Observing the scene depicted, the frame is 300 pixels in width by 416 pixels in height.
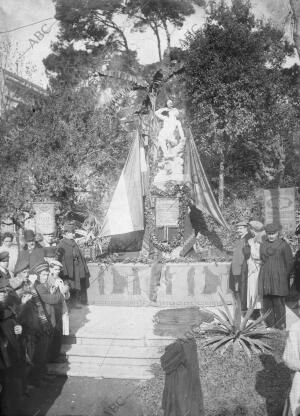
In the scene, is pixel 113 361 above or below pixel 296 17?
below

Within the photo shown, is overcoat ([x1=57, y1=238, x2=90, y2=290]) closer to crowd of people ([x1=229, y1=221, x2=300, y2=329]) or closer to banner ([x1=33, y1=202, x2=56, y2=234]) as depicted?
crowd of people ([x1=229, y1=221, x2=300, y2=329])

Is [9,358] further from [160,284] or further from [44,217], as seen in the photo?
[44,217]

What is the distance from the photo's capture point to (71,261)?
29.2ft

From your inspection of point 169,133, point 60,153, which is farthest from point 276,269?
point 60,153

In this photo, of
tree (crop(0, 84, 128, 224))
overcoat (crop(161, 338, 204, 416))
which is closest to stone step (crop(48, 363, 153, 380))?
overcoat (crop(161, 338, 204, 416))

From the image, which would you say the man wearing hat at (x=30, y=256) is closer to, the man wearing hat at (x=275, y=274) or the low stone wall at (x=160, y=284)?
the low stone wall at (x=160, y=284)

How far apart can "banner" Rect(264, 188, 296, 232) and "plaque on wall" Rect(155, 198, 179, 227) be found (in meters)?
2.05

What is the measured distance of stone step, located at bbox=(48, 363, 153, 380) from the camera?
6582 millimetres

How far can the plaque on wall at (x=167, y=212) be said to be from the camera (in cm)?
1094

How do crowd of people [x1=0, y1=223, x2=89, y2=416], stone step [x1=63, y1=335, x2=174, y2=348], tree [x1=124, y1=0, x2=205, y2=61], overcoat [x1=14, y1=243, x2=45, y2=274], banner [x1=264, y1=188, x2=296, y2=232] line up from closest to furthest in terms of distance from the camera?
1. crowd of people [x1=0, y1=223, x2=89, y2=416]
2. stone step [x1=63, y1=335, x2=174, y2=348]
3. overcoat [x1=14, y1=243, x2=45, y2=274]
4. banner [x1=264, y1=188, x2=296, y2=232]
5. tree [x1=124, y1=0, x2=205, y2=61]

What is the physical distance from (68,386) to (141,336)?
1.52 meters

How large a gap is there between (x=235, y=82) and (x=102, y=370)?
13.5 meters

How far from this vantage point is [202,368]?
6.21 m

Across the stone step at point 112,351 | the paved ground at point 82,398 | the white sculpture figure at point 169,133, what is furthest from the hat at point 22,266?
the white sculpture figure at point 169,133
